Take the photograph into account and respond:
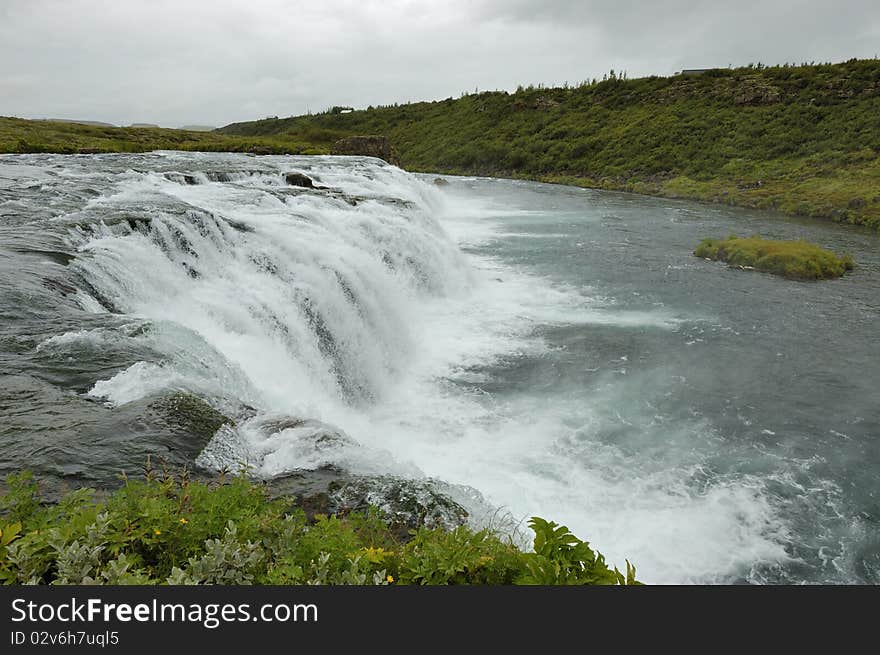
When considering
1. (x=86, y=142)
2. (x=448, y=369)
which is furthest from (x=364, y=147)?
(x=448, y=369)

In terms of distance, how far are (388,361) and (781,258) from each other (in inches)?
642

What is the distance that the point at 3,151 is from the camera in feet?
97.1

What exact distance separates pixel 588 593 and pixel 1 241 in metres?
12.6

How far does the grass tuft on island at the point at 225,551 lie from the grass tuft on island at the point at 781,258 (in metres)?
20.2

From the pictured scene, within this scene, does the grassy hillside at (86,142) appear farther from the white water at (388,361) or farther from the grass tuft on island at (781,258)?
the grass tuft on island at (781,258)

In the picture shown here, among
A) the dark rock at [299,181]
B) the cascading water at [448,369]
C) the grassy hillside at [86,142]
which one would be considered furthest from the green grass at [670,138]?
the cascading water at [448,369]

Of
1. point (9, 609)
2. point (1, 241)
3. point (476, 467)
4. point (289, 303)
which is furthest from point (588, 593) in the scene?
point (1, 241)

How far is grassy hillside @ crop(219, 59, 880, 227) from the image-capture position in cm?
4100

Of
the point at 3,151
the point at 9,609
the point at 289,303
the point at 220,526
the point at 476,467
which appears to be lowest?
the point at 9,609

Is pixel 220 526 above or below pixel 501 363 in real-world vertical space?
below

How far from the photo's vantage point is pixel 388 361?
12.2m

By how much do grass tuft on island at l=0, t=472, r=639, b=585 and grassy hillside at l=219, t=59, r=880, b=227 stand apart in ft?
120

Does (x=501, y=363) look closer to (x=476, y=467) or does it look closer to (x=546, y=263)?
(x=476, y=467)

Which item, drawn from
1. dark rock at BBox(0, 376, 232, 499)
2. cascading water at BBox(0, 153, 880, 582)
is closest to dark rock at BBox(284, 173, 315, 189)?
cascading water at BBox(0, 153, 880, 582)
